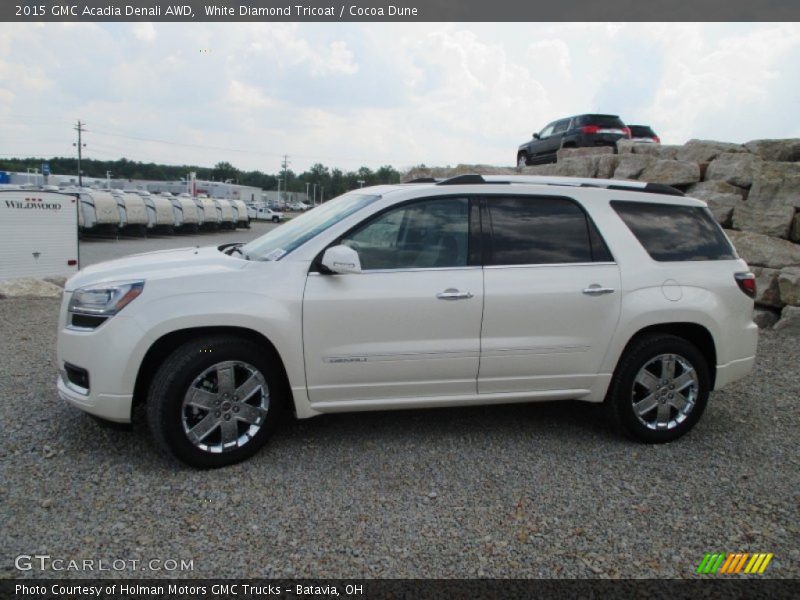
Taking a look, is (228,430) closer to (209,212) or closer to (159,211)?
(159,211)

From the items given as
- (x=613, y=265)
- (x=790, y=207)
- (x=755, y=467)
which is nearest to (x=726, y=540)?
(x=755, y=467)

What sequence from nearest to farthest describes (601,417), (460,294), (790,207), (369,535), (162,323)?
(369,535)
(162,323)
(460,294)
(601,417)
(790,207)

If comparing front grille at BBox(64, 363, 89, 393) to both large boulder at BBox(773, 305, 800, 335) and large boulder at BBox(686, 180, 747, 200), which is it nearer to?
large boulder at BBox(773, 305, 800, 335)

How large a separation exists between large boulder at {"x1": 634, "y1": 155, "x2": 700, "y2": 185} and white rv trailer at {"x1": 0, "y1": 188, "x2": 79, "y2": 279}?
43.0 ft

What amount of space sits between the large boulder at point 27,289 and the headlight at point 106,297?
7.57 m

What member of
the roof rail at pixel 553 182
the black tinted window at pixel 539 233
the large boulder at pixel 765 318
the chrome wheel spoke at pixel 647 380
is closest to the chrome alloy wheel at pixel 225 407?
the black tinted window at pixel 539 233

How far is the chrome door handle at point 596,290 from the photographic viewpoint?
4141 millimetres

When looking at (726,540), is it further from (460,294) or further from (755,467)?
(460,294)

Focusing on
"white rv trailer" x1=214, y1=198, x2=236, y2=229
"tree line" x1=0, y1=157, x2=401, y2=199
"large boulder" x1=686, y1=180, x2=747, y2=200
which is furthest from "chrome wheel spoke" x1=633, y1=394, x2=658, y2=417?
"tree line" x1=0, y1=157, x2=401, y2=199

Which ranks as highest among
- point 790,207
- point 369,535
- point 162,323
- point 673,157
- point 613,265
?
point 673,157

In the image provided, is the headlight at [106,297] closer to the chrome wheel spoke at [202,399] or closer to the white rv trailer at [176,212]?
the chrome wheel spoke at [202,399]

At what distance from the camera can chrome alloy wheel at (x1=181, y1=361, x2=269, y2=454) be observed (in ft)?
12.0

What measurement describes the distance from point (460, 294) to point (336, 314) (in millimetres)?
803

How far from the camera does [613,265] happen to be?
4258mm
